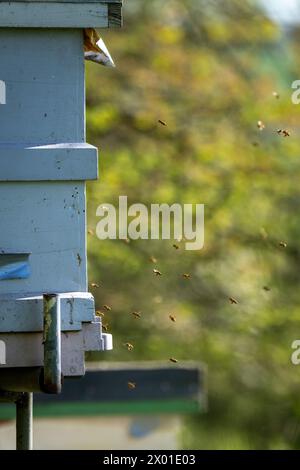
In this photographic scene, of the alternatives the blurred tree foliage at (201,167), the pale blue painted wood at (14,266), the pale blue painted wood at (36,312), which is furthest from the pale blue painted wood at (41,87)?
the blurred tree foliage at (201,167)

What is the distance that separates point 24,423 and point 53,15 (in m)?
1.86

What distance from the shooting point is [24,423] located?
16.3 ft

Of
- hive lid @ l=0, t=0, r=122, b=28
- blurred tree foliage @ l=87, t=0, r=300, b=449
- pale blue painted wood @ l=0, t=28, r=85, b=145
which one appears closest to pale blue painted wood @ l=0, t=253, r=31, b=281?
pale blue painted wood @ l=0, t=28, r=85, b=145

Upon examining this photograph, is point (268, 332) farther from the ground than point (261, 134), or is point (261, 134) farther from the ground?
point (261, 134)

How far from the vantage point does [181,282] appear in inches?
522

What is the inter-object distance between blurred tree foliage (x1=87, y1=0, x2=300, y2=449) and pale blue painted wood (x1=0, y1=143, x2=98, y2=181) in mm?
8464

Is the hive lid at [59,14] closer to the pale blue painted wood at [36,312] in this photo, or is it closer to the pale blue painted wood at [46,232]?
the pale blue painted wood at [46,232]

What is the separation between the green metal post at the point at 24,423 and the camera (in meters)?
4.94

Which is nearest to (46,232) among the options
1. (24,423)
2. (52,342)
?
(52,342)

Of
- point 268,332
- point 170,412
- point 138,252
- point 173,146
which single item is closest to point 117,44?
point 173,146

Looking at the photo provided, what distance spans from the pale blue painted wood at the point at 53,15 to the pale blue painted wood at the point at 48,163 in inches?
18.4

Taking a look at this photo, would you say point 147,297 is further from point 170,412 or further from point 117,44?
point 170,412

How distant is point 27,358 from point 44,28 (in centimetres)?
126

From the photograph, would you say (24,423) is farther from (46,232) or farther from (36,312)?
(46,232)
